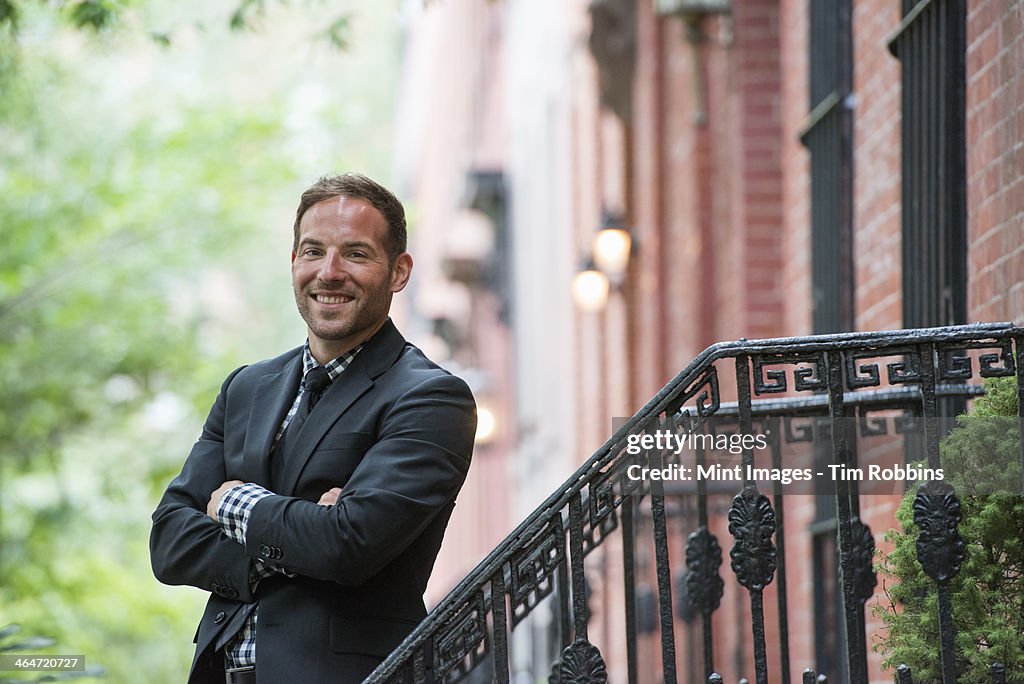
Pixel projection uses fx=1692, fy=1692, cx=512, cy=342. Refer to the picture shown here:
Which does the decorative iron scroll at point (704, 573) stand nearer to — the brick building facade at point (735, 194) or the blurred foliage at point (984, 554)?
the brick building facade at point (735, 194)

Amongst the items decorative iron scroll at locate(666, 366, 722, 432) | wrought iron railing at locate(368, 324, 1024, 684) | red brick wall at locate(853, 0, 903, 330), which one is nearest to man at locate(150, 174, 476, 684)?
wrought iron railing at locate(368, 324, 1024, 684)

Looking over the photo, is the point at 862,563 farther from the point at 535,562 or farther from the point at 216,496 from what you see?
the point at 216,496

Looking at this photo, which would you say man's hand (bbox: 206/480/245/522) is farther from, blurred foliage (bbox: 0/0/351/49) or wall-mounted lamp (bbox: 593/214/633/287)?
wall-mounted lamp (bbox: 593/214/633/287)

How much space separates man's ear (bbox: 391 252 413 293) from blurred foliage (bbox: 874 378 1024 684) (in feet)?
4.13

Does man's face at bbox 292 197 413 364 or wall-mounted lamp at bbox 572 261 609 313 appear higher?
wall-mounted lamp at bbox 572 261 609 313

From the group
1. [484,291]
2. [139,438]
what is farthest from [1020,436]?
[484,291]

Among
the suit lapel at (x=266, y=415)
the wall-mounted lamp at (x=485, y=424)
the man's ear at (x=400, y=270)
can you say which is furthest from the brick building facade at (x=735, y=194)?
the suit lapel at (x=266, y=415)

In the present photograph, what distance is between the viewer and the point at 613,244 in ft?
36.7

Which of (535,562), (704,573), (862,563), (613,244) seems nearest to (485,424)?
(613,244)

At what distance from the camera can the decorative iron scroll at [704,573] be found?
531cm

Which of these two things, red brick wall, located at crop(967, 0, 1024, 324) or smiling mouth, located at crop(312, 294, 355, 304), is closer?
smiling mouth, located at crop(312, 294, 355, 304)

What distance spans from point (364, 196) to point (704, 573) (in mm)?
2138

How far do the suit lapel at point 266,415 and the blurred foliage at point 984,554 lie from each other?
1427 millimetres

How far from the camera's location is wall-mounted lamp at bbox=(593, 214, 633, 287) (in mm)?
11148
